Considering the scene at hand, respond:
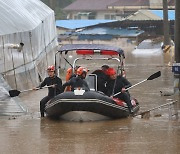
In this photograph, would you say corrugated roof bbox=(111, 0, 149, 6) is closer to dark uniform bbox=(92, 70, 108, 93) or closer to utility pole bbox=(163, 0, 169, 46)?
utility pole bbox=(163, 0, 169, 46)

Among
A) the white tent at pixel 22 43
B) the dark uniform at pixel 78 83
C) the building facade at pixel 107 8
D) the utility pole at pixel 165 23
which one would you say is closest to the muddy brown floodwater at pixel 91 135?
the dark uniform at pixel 78 83

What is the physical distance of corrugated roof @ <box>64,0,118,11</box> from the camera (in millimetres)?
90394

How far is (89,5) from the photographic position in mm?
91875

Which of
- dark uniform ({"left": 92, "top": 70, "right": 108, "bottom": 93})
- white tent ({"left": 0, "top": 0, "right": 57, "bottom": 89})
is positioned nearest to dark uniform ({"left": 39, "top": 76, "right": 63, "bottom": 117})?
dark uniform ({"left": 92, "top": 70, "right": 108, "bottom": 93})

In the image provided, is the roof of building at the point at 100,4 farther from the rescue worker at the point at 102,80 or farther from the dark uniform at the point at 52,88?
the dark uniform at the point at 52,88

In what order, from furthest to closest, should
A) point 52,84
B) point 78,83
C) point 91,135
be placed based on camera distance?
point 52,84 < point 78,83 < point 91,135

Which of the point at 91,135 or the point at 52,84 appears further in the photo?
the point at 52,84

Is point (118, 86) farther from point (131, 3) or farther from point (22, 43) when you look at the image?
point (131, 3)

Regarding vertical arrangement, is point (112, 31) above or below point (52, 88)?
below

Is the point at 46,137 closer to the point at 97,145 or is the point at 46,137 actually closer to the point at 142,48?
the point at 97,145

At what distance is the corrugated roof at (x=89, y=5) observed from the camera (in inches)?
3559

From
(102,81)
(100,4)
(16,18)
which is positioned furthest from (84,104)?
(100,4)

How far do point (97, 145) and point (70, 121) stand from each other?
3.31 m

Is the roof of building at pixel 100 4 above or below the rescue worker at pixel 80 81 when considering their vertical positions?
below
